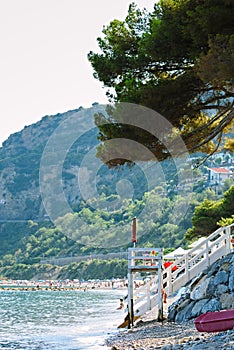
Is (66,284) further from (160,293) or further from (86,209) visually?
(160,293)

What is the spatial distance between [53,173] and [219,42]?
7089 inches

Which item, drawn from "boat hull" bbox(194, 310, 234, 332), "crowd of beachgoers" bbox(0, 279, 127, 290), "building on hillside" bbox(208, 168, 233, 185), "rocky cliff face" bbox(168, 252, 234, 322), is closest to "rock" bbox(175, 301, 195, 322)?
"rocky cliff face" bbox(168, 252, 234, 322)

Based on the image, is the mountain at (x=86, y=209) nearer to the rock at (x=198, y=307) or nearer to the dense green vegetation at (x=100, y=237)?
the dense green vegetation at (x=100, y=237)

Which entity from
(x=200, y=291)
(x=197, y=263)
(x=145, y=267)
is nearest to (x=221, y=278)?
(x=200, y=291)

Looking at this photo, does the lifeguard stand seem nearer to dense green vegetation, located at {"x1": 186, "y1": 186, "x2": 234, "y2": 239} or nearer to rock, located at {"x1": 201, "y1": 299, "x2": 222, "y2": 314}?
rock, located at {"x1": 201, "y1": 299, "x2": 222, "y2": 314}

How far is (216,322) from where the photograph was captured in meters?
10.6

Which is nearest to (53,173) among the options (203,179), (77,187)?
(77,187)

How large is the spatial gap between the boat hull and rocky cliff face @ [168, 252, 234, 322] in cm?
227

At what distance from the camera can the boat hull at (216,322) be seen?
10414 millimetres

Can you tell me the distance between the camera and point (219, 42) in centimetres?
1320

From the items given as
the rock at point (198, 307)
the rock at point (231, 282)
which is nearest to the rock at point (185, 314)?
the rock at point (198, 307)

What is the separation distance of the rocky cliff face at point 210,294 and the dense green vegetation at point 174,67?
340 cm

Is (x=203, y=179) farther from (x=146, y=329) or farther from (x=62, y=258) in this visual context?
(x=146, y=329)

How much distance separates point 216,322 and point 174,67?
7.35 metres
